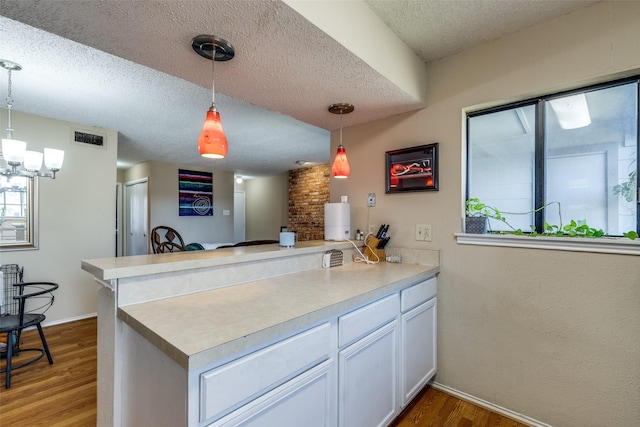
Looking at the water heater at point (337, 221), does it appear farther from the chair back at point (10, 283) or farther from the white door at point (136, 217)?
the white door at point (136, 217)

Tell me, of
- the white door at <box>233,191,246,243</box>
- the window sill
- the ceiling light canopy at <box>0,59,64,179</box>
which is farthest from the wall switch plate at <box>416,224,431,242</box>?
the white door at <box>233,191,246,243</box>

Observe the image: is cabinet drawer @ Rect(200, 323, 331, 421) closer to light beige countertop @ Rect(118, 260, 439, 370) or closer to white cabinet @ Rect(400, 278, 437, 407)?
light beige countertop @ Rect(118, 260, 439, 370)

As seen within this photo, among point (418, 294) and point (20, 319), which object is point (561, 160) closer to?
point (418, 294)

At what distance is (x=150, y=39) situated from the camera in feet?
4.15

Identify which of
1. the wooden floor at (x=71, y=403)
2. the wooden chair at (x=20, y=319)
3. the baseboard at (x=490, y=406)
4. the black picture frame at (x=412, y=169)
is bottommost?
the wooden floor at (x=71, y=403)

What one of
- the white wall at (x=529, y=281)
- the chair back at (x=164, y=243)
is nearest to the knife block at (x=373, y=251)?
the white wall at (x=529, y=281)

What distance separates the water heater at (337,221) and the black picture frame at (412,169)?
1.27 feet

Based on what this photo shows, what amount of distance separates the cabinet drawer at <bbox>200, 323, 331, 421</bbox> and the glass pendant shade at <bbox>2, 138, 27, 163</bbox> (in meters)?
2.57

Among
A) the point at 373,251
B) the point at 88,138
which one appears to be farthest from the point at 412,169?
the point at 88,138

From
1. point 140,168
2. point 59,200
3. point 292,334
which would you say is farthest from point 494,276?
point 140,168

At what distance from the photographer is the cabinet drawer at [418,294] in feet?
5.56

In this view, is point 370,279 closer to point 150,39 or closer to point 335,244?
point 335,244

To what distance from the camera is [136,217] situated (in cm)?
621

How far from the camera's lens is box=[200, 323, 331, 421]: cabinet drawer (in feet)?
2.69
